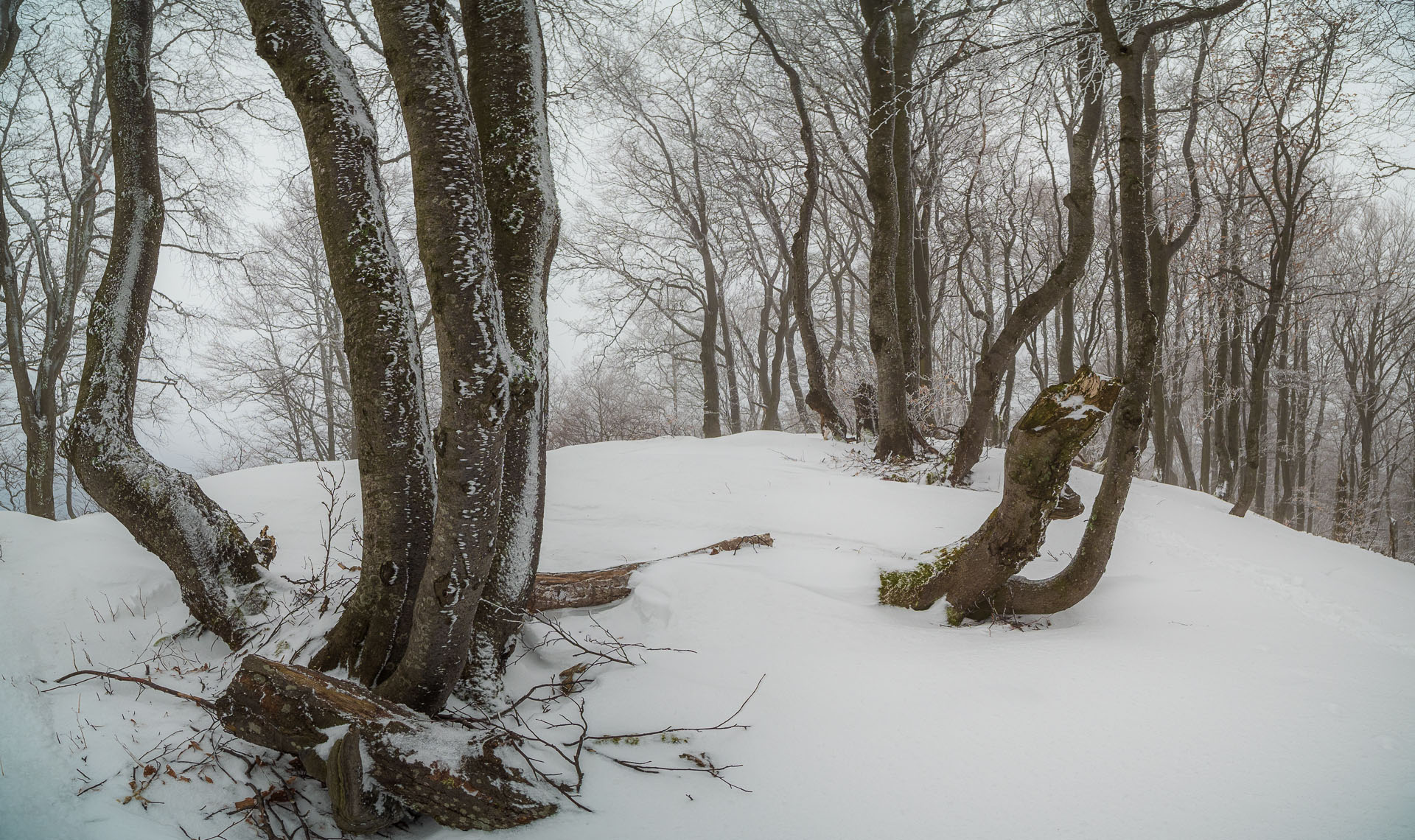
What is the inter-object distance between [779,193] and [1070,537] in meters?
11.8

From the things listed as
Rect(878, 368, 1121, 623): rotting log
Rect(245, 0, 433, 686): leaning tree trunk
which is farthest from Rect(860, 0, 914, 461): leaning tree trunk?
Rect(245, 0, 433, 686): leaning tree trunk

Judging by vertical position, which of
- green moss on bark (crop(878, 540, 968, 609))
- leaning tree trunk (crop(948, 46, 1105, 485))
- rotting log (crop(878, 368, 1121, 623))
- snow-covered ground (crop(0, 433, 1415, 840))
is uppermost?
leaning tree trunk (crop(948, 46, 1105, 485))

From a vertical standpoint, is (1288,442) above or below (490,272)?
below

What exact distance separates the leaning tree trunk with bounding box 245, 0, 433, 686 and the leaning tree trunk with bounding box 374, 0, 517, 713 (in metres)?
0.49

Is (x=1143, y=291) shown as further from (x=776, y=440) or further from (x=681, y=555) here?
(x=776, y=440)

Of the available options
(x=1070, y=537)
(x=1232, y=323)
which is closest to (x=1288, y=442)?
(x=1232, y=323)

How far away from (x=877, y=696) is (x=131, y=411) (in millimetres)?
4362

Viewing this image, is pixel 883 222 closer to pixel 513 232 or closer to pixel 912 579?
pixel 912 579

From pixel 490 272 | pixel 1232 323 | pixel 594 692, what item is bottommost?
pixel 594 692

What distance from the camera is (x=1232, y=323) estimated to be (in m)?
11.3

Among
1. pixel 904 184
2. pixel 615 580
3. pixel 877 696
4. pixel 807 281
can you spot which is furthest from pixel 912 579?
pixel 807 281

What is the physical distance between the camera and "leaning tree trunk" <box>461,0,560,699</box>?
273cm

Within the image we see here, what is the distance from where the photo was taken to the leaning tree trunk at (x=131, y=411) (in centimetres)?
346

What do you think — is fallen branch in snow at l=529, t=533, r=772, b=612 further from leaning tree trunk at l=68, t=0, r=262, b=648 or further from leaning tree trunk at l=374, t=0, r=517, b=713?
leaning tree trunk at l=68, t=0, r=262, b=648
